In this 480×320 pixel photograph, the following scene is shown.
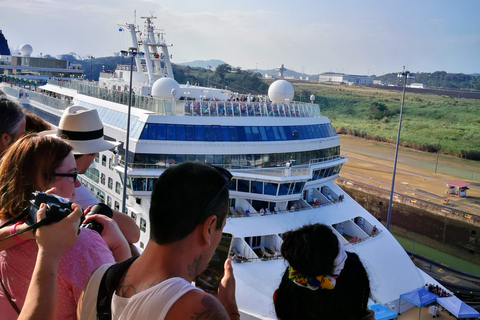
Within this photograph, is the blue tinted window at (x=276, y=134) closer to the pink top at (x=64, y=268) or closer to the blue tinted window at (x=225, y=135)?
the blue tinted window at (x=225, y=135)

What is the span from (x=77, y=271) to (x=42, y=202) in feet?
1.69

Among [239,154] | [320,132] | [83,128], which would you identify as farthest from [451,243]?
[83,128]

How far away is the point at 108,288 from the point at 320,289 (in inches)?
44.2

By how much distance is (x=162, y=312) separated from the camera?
6.86 feet

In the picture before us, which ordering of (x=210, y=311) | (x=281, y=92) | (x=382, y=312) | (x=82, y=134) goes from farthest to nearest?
(x=281, y=92), (x=382, y=312), (x=82, y=134), (x=210, y=311)

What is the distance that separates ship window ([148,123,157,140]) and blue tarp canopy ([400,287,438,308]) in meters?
8.86

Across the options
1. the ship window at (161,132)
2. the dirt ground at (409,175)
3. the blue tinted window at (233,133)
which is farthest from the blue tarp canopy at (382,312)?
the dirt ground at (409,175)

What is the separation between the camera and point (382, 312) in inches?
517

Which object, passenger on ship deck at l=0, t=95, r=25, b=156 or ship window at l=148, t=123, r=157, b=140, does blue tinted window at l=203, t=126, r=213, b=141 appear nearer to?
ship window at l=148, t=123, r=157, b=140

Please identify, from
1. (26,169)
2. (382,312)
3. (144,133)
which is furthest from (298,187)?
(26,169)

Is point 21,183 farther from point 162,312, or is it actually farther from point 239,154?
point 239,154

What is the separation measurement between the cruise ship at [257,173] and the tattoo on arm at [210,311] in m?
10.6

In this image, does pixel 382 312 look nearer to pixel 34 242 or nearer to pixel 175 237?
pixel 34 242

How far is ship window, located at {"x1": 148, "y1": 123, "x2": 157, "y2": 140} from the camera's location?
1532 cm
